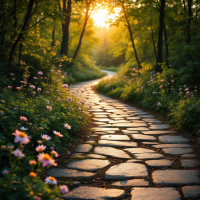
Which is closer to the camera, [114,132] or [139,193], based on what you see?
[139,193]

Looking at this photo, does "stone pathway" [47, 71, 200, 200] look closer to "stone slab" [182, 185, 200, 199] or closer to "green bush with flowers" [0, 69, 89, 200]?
"stone slab" [182, 185, 200, 199]

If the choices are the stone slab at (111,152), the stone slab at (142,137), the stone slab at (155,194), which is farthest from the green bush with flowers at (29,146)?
the stone slab at (142,137)

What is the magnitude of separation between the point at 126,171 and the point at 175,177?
60 centimetres

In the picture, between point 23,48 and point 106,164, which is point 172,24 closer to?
point 23,48

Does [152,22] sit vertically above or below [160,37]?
above

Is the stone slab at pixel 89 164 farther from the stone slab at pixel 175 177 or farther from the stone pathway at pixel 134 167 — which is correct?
the stone slab at pixel 175 177

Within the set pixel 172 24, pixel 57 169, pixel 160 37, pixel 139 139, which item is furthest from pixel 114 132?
pixel 172 24

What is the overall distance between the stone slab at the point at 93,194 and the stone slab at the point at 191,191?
634 mm

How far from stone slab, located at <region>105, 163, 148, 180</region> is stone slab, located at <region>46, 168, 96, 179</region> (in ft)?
0.75

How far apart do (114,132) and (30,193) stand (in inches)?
126

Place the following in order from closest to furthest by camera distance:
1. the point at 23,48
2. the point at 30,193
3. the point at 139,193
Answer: the point at 30,193
the point at 139,193
the point at 23,48

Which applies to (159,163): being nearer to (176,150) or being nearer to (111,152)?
(176,150)

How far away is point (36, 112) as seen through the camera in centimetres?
326

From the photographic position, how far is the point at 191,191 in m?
2.01
